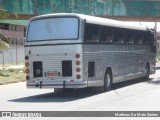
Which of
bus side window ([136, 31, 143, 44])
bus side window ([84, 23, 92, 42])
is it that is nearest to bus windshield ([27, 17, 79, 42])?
bus side window ([84, 23, 92, 42])

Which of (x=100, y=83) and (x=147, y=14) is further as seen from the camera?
(x=147, y=14)

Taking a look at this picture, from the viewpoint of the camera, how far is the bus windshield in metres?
17.1

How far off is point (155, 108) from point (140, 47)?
1181 centimetres

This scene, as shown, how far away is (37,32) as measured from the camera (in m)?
17.9

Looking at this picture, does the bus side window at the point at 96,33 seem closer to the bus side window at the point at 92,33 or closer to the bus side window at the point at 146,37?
the bus side window at the point at 92,33

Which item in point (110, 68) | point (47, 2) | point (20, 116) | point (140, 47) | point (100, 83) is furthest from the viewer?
point (47, 2)

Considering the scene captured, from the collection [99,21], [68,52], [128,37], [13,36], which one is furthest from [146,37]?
[13,36]

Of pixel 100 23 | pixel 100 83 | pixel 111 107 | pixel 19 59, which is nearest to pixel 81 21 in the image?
pixel 100 23

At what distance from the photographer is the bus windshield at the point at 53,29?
17.1 meters

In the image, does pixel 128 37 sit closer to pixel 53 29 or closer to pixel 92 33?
pixel 92 33

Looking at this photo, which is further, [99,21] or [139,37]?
[139,37]

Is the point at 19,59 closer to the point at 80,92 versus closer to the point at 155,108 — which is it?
the point at 80,92

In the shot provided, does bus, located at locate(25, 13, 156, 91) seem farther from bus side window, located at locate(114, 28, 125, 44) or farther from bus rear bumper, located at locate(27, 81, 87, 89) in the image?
bus side window, located at locate(114, 28, 125, 44)

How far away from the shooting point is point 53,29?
1758 cm
